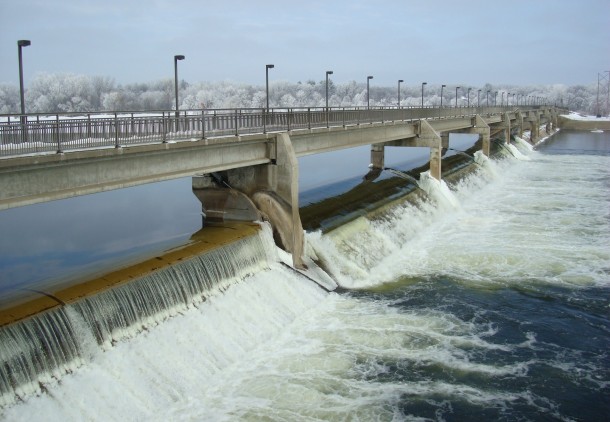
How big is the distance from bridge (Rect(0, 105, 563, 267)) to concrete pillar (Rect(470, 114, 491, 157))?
87.6ft

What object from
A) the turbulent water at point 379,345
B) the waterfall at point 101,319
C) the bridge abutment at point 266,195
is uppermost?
the bridge abutment at point 266,195

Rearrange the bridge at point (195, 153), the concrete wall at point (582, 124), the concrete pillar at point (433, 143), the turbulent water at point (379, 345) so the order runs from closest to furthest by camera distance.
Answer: the turbulent water at point (379, 345) < the bridge at point (195, 153) < the concrete pillar at point (433, 143) < the concrete wall at point (582, 124)

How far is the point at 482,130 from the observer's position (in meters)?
70.6

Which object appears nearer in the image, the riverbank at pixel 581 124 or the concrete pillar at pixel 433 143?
the concrete pillar at pixel 433 143

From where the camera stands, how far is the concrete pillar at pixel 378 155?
5209 cm

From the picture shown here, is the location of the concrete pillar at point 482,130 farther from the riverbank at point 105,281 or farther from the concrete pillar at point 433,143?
the riverbank at point 105,281

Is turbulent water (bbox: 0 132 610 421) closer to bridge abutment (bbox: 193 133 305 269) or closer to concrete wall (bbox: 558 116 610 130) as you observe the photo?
bridge abutment (bbox: 193 133 305 269)

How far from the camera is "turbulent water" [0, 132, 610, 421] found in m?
15.7

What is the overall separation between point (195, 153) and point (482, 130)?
53.3 meters

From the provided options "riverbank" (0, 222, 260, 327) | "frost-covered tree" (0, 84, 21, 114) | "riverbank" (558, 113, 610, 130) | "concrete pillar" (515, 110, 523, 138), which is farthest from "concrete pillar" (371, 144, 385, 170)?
"riverbank" (558, 113, 610, 130)

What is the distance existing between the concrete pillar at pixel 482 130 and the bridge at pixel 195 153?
87.6 ft

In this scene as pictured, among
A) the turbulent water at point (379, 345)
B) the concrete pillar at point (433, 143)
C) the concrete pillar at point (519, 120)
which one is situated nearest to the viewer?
the turbulent water at point (379, 345)

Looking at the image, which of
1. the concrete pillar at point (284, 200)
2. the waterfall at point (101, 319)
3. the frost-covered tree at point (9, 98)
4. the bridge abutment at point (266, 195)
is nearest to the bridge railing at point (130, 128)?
the concrete pillar at point (284, 200)

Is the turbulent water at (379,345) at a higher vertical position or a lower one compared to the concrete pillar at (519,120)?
lower
